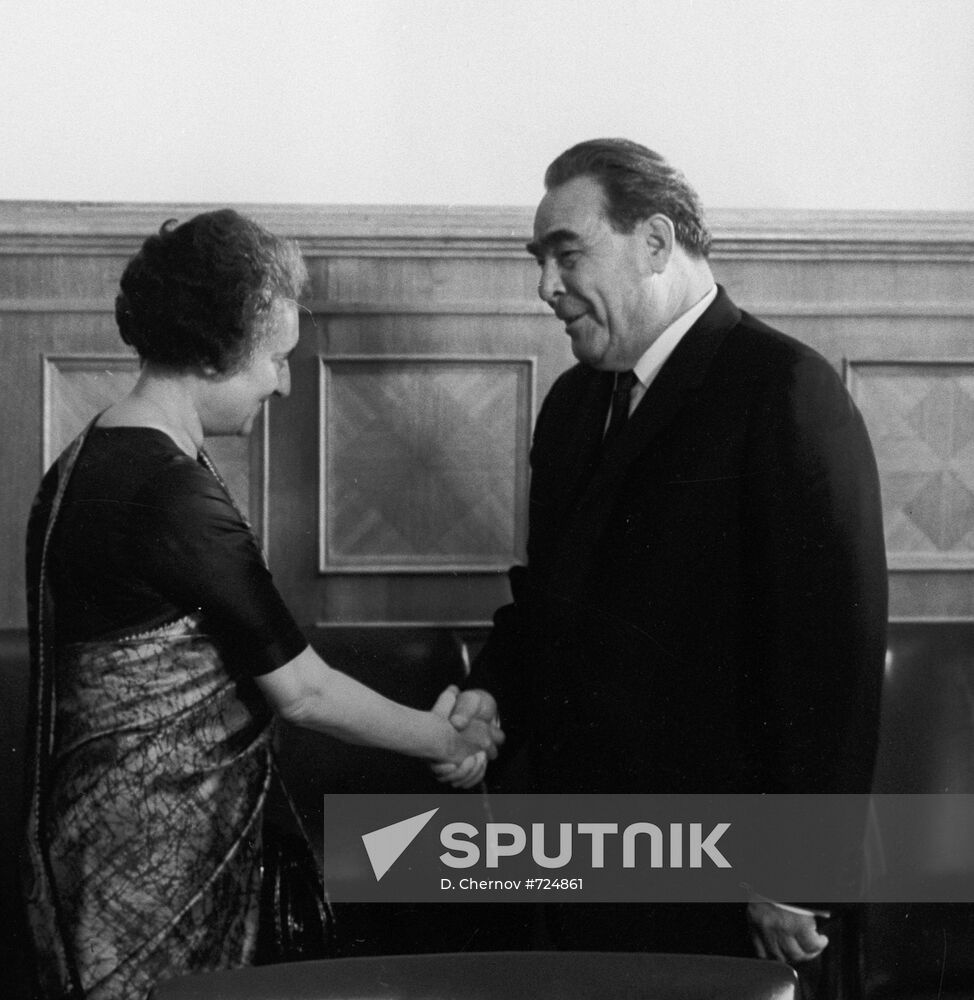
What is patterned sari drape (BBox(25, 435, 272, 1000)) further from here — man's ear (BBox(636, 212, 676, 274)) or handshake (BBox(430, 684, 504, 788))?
man's ear (BBox(636, 212, 676, 274))

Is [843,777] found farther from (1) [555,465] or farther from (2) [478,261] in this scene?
(2) [478,261]

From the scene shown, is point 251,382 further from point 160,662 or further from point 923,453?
point 923,453

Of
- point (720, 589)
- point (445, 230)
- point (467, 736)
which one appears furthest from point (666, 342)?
point (467, 736)

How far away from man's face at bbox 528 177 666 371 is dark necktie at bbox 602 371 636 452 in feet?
0.08

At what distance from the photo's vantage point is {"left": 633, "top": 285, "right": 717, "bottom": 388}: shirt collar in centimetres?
169

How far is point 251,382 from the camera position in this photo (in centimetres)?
155

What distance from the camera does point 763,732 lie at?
59.2 inches

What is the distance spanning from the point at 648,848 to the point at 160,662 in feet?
2.71

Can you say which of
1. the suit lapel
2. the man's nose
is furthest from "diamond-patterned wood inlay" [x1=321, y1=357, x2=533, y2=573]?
the suit lapel

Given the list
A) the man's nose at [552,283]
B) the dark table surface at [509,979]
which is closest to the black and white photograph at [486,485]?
the man's nose at [552,283]

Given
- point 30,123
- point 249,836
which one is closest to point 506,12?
point 30,123

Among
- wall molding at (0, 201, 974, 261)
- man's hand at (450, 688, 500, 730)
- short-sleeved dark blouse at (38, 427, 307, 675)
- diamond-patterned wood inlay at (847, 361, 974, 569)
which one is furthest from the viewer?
diamond-patterned wood inlay at (847, 361, 974, 569)

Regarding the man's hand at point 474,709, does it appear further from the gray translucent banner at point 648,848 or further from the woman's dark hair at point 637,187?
the woman's dark hair at point 637,187

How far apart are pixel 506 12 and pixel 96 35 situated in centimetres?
71
